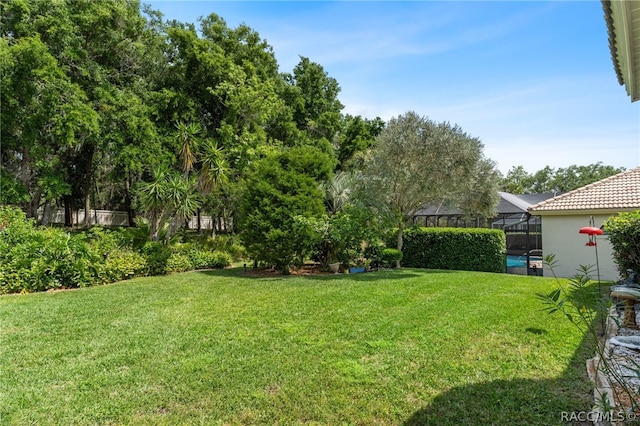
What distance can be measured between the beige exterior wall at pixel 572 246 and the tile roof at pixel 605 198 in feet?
1.24

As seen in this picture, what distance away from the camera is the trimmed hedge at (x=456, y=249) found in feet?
42.2

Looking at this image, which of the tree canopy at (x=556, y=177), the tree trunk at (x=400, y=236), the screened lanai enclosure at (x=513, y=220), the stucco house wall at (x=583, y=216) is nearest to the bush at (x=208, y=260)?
the tree trunk at (x=400, y=236)

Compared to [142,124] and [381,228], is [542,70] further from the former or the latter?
[142,124]

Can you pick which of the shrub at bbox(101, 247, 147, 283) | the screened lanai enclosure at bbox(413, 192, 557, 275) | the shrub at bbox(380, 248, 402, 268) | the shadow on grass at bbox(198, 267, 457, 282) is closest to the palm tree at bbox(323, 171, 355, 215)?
the shrub at bbox(380, 248, 402, 268)

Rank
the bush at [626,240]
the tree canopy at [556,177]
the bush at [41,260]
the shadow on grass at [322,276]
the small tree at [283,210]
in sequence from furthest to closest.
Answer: the tree canopy at [556,177] → the small tree at [283,210] → the shadow on grass at [322,276] → the bush at [41,260] → the bush at [626,240]

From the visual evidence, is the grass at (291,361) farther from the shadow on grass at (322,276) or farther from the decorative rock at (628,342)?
the shadow on grass at (322,276)

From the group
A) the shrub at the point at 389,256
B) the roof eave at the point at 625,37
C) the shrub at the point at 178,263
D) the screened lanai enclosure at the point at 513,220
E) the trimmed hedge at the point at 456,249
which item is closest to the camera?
the roof eave at the point at 625,37

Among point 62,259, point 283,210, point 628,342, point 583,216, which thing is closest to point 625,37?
point 628,342

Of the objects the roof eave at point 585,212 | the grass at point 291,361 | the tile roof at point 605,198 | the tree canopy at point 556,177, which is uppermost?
the tree canopy at point 556,177

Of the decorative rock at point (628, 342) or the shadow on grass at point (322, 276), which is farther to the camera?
the shadow on grass at point (322, 276)

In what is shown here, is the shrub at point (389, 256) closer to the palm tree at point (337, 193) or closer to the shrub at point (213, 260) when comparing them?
the palm tree at point (337, 193)

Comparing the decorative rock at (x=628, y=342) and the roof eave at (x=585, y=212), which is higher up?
the roof eave at (x=585, y=212)

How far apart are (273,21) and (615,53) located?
7.51 metres

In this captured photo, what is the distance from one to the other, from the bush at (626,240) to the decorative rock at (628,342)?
3714 mm
